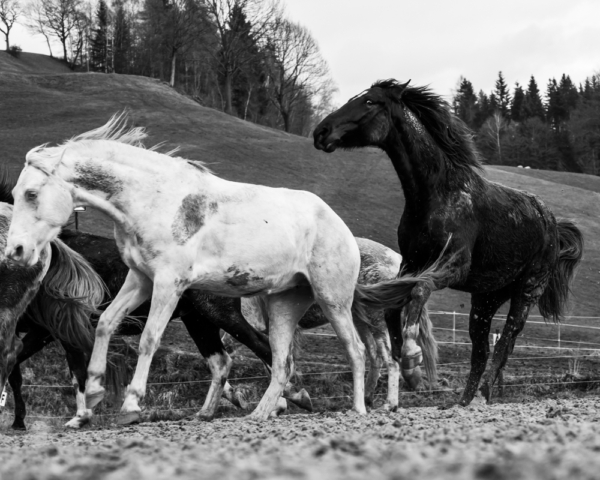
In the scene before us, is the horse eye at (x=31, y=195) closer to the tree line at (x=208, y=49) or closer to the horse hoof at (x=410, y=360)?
the horse hoof at (x=410, y=360)

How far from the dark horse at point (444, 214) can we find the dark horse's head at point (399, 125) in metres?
0.01

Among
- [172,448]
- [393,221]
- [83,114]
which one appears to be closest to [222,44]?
[83,114]

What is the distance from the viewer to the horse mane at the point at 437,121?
30.0 ft

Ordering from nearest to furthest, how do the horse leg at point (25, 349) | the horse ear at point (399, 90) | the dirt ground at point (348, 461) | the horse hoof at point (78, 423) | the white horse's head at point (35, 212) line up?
the dirt ground at point (348, 461) → the white horse's head at point (35, 212) → the horse hoof at point (78, 423) → the horse ear at point (399, 90) → the horse leg at point (25, 349)

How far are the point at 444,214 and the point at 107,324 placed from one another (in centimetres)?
360

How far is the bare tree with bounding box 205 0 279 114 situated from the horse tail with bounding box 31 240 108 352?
186 ft

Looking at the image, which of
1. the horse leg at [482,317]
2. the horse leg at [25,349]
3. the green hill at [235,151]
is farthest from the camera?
the green hill at [235,151]

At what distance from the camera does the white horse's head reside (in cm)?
660

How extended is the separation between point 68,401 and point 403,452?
31.7 ft

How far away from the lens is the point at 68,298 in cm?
838

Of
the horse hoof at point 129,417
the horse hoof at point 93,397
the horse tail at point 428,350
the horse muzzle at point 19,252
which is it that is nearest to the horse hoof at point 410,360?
the horse hoof at point 129,417

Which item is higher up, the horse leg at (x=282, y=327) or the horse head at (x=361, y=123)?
the horse head at (x=361, y=123)

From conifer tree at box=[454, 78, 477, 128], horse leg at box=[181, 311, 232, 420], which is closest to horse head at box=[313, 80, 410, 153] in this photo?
horse leg at box=[181, 311, 232, 420]

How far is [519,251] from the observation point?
9.45 m
